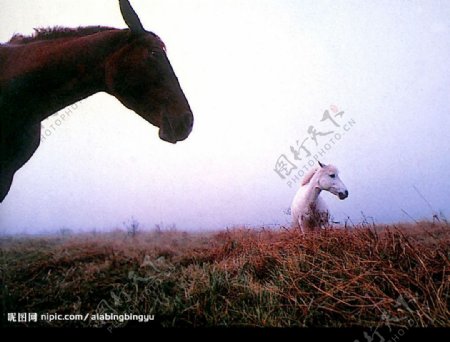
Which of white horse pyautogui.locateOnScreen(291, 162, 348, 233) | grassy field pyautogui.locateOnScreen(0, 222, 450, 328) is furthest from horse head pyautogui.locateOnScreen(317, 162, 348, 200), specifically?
grassy field pyautogui.locateOnScreen(0, 222, 450, 328)

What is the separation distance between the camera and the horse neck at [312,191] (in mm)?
3148

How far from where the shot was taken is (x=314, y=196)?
3.27 meters

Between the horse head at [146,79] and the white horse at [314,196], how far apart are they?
44.5 inches

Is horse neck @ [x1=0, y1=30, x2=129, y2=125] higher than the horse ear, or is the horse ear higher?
the horse ear

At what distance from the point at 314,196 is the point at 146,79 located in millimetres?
1779

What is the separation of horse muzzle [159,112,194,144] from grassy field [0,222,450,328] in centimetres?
62

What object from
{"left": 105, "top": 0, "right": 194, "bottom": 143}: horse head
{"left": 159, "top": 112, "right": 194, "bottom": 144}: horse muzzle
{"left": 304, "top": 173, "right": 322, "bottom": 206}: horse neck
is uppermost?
{"left": 105, "top": 0, "right": 194, "bottom": 143}: horse head

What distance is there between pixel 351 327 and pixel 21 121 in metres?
2.12

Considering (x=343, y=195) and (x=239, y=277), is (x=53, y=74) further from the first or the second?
(x=343, y=195)

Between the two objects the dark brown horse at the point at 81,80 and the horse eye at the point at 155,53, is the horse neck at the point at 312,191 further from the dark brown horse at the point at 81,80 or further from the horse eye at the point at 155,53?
the horse eye at the point at 155,53

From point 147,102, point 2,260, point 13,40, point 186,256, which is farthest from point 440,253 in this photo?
point 13,40

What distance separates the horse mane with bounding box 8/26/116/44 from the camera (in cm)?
237

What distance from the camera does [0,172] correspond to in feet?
7.47

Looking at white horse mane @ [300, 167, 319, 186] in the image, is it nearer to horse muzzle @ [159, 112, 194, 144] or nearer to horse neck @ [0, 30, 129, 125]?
horse muzzle @ [159, 112, 194, 144]
